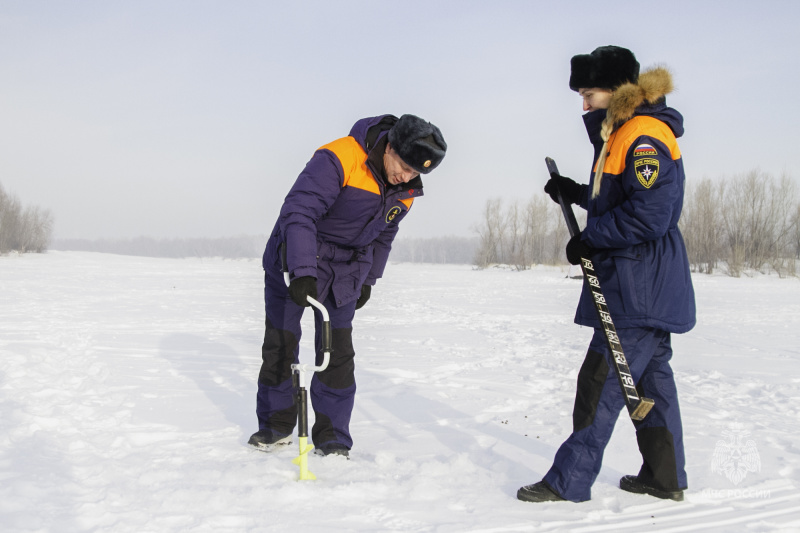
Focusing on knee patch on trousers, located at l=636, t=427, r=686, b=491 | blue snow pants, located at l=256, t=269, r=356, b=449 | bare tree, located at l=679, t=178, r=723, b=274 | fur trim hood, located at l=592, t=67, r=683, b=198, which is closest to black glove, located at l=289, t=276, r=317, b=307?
blue snow pants, located at l=256, t=269, r=356, b=449

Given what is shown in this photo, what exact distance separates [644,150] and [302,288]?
156cm

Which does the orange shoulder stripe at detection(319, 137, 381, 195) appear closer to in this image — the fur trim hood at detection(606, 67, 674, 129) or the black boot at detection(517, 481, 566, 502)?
the fur trim hood at detection(606, 67, 674, 129)

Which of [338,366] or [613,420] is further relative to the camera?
[338,366]

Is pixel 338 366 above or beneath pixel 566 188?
beneath

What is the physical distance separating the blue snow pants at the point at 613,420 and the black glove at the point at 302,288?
1.26 meters

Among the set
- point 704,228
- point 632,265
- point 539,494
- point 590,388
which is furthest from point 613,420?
point 704,228

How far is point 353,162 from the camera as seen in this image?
2902 mm

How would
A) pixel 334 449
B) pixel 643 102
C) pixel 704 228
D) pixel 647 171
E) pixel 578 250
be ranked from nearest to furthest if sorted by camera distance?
1. pixel 647 171
2. pixel 643 102
3. pixel 578 250
4. pixel 334 449
5. pixel 704 228

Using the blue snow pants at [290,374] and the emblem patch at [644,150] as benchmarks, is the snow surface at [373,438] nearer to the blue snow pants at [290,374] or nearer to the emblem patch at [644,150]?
the blue snow pants at [290,374]

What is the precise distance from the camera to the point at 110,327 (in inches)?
325

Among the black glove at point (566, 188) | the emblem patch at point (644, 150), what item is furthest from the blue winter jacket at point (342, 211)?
the emblem patch at point (644, 150)

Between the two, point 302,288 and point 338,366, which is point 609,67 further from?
point 338,366

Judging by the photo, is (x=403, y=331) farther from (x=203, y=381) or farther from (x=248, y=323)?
(x=203, y=381)

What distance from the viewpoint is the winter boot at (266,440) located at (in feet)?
10.3
